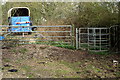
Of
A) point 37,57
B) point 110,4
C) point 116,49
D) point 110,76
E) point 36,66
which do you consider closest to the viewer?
point 110,76

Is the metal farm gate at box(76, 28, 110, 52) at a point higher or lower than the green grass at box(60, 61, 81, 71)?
higher

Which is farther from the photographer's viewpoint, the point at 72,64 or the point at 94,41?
the point at 94,41

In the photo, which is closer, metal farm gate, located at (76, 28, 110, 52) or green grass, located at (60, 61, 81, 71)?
green grass, located at (60, 61, 81, 71)

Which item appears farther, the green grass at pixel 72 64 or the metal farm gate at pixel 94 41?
the metal farm gate at pixel 94 41

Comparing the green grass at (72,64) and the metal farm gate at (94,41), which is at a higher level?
the metal farm gate at (94,41)

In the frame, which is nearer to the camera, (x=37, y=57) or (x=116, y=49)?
(x=37, y=57)

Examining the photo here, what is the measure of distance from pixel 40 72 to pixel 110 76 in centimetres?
207

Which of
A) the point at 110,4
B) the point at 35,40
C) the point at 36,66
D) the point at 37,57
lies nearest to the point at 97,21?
the point at 110,4

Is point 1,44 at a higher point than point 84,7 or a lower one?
lower

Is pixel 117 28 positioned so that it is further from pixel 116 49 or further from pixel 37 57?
pixel 37 57

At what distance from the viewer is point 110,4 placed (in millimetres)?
10578

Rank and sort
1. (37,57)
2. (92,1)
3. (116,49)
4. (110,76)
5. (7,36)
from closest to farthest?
1. (110,76)
2. (37,57)
3. (116,49)
4. (7,36)
5. (92,1)

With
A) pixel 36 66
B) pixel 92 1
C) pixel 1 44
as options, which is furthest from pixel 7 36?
pixel 92 1

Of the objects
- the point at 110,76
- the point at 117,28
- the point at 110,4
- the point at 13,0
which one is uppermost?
the point at 13,0
